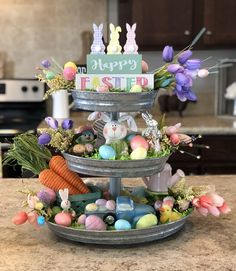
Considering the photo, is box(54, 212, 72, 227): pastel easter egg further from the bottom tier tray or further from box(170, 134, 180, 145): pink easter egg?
box(170, 134, 180, 145): pink easter egg

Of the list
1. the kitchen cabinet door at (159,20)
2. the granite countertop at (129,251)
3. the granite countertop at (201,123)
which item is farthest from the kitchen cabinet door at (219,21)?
the granite countertop at (129,251)

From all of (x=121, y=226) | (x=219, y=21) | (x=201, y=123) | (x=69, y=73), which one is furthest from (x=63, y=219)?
(x=219, y=21)

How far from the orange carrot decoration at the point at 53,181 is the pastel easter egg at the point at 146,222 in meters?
0.21

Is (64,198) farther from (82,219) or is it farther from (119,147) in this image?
(119,147)

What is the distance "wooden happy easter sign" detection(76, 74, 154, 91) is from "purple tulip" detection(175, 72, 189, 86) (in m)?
0.06

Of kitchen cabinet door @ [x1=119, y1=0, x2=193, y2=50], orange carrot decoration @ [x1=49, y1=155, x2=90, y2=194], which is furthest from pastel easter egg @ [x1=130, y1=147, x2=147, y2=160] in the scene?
kitchen cabinet door @ [x1=119, y1=0, x2=193, y2=50]

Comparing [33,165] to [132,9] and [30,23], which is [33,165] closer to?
[132,9]

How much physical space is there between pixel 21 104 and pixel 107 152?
98.1 inches

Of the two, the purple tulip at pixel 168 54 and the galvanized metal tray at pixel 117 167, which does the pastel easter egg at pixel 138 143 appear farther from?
the purple tulip at pixel 168 54

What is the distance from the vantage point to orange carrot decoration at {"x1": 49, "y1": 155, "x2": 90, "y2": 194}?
4.31 feet

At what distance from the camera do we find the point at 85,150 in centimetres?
121

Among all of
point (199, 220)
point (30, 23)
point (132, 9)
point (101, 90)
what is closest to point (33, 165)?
point (101, 90)

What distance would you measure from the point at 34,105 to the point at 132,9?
1000 mm

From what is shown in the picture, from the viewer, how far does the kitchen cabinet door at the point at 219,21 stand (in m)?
3.34
